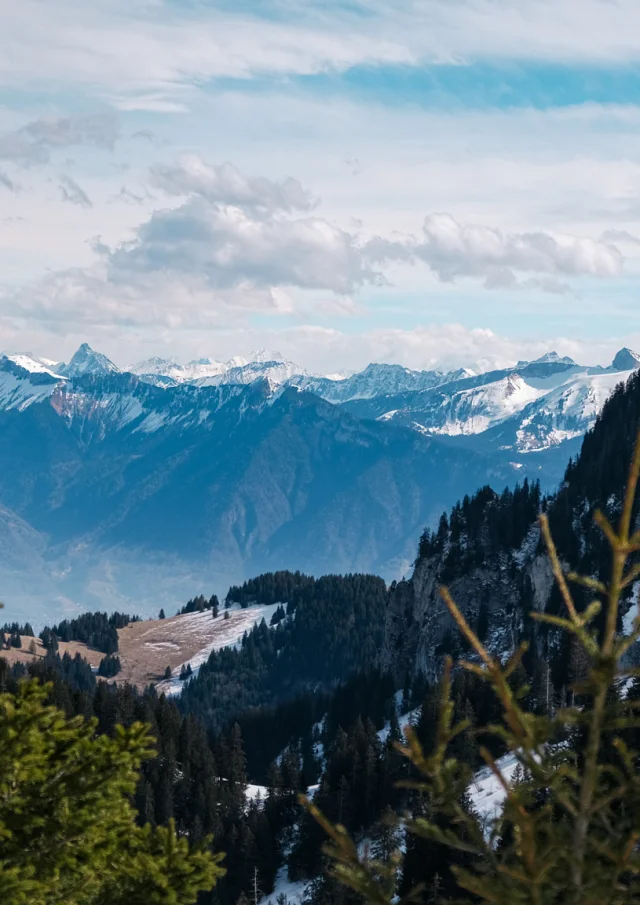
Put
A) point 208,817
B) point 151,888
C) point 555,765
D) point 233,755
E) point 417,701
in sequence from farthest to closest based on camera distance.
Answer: point 417,701 < point 233,755 < point 208,817 < point 151,888 < point 555,765

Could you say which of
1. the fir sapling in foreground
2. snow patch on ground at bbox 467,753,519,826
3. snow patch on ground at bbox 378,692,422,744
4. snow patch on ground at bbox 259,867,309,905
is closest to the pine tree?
the fir sapling in foreground

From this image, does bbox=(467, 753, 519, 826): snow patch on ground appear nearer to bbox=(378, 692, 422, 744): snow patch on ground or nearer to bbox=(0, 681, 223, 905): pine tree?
bbox=(378, 692, 422, 744): snow patch on ground

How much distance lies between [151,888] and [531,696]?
122773 millimetres

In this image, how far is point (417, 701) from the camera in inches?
7525

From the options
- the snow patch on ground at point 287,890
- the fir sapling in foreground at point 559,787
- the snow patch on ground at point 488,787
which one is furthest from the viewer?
the snow patch on ground at point 287,890

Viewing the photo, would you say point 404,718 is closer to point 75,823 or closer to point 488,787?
point 488,787

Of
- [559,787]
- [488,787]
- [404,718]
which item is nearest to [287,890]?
[488,787]

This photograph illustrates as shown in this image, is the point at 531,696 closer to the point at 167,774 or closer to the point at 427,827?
the point at 167,774

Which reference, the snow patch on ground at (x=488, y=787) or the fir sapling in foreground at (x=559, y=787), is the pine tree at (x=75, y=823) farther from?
the snow patch on ground at (x=488, y=787)

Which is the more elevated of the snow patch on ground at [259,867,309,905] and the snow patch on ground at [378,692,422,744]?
the snow patch on ground at [378,692,422,744]

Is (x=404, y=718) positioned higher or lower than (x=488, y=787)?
higher

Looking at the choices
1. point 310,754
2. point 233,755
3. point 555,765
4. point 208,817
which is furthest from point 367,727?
point 555,765

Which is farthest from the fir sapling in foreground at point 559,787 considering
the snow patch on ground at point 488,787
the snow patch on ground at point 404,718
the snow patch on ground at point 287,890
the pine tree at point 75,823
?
the snow patch on ground at point 404,718

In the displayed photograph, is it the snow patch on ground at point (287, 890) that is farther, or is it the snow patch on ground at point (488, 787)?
the snow patch on ground at point (287, 890)
